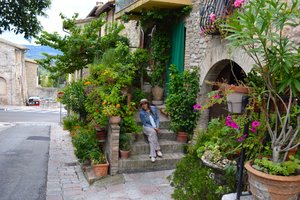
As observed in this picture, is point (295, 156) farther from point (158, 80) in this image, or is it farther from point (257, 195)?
point (158, 80)

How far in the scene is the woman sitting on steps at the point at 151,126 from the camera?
673cm

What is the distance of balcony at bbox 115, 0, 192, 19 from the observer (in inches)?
314

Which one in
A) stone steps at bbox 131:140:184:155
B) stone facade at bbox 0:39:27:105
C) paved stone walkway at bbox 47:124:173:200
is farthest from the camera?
stone facade at bbox 0:39:27:105

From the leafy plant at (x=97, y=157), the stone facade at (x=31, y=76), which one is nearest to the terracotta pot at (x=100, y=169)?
the leafy plant at (x=97, y=157)

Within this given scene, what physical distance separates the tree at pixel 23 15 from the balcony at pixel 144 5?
2767 mm

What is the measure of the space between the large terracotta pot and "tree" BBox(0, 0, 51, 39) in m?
5.64

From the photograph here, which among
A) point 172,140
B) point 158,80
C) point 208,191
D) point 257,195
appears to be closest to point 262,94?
point 257,195

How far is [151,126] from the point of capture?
7.04 meters

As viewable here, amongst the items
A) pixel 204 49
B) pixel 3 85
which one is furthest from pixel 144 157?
pixel 3 85

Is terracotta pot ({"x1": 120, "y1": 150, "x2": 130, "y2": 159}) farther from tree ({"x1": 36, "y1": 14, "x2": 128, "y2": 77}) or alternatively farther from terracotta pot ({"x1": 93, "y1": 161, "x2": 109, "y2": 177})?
tree ({"x1": 36, "y1": 14, "x2": 128, "y2": 77})

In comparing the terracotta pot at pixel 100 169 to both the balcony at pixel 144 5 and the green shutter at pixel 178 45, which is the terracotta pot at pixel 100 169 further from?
the balcony at pixel 144 5

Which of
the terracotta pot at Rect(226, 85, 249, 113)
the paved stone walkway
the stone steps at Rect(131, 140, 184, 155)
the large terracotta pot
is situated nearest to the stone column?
the paved stone walkway

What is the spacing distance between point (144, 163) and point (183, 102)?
1814 mm

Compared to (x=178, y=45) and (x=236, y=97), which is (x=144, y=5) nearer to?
(x=178, y=45)
